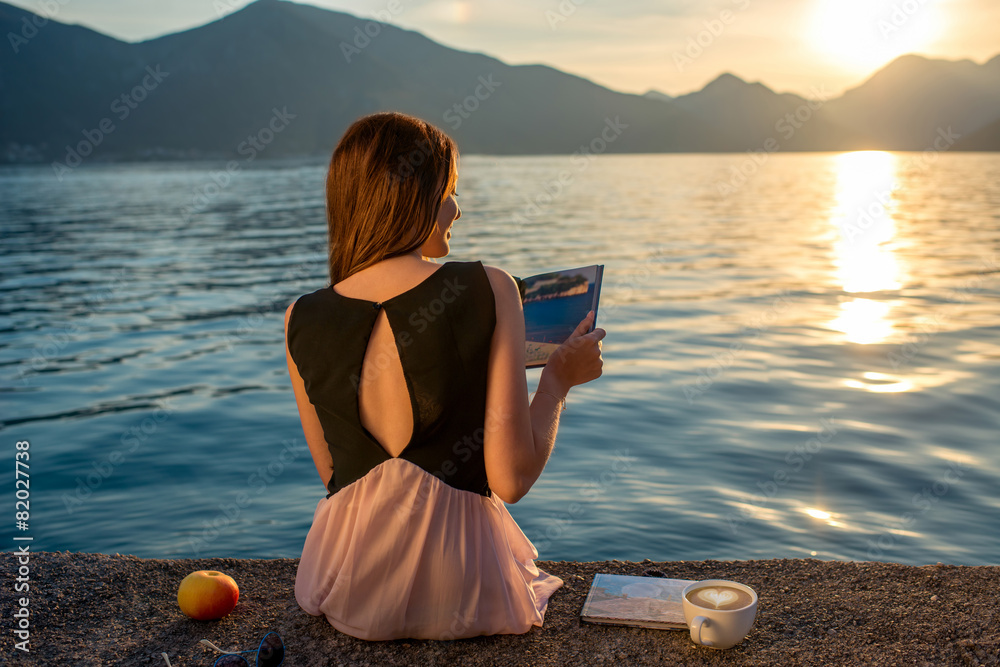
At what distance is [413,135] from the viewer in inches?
92.9

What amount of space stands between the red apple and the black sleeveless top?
35.2 inches

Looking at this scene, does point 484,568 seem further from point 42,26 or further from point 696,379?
point 42,26

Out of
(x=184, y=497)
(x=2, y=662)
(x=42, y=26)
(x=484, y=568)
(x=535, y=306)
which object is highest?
(x=42, y=26)

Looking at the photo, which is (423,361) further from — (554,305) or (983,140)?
(983,140)

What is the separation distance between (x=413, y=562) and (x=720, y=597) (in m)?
1.04

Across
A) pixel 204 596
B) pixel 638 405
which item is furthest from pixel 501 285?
pixel 638 405

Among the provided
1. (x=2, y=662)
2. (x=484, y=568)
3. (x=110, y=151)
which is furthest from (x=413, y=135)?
(x=110, y=151)

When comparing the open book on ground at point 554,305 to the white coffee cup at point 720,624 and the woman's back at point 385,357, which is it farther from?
the white coffee cup at point 720,624

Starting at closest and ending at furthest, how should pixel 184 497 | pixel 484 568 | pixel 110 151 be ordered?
1. pixel 484 568
2. pixel 184 497
3. pixel 110 151

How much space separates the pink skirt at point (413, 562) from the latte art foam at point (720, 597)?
0.56 metres

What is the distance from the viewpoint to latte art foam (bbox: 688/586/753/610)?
2.67 metres

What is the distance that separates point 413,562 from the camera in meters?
2.56

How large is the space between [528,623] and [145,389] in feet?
24.5

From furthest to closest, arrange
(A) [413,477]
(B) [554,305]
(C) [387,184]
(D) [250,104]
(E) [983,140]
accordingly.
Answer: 1. (E) [983,140]
2. (D) [250,104]
3. (B) [554,305]
4. (A) [413,477]
5. (C) [387,184]
